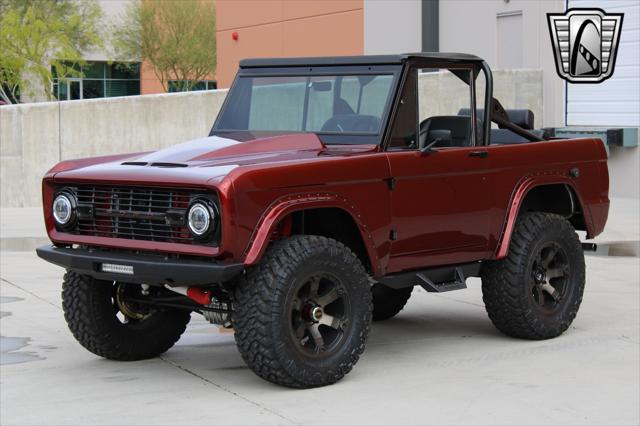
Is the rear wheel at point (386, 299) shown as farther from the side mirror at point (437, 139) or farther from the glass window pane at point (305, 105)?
the glass window pane at point (305, 105)

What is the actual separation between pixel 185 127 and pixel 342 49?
37.2ft

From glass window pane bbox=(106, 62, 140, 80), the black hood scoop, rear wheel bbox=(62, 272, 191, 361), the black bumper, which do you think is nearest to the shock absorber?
the black bumper

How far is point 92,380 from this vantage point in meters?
7.50

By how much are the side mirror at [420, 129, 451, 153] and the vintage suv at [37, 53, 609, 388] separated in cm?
2

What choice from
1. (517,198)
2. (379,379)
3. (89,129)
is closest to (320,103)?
(517,198)

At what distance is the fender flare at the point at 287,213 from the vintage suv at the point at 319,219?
1cm

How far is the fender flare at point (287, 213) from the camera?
267 inches

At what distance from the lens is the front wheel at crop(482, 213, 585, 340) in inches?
334

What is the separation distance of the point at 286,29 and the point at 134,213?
27.3m

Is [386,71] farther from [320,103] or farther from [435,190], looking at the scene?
[435,190]

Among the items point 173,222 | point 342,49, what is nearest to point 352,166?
point 173,222

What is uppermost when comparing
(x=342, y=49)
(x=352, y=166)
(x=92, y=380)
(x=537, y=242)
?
(x=342, y=49)

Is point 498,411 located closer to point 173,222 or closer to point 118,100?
point 173,222

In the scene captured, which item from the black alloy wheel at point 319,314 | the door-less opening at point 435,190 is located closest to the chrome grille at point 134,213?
the black alloy wheel at point 319,314
